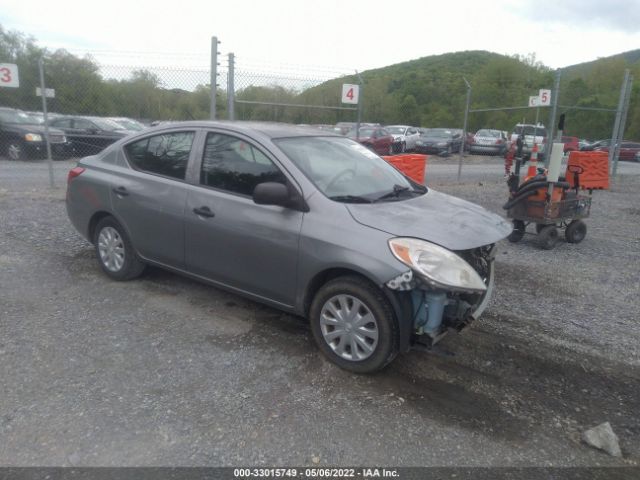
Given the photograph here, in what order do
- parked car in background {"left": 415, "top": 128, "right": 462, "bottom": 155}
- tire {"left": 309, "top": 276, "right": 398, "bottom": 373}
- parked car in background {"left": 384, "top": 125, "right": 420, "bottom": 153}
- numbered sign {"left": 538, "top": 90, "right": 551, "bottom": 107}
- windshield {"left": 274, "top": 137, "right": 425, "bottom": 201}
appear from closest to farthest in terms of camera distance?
1. tire {"left": 309, "top": 276, "right": 398, "bottom": 373}
2. windshield {"left": 274, "top": 137, "right": 425, "bottom": 201}
3. numbered sign {"left": 538, "top": 90, "right": 551, "bottom": 107}
4. parked car in background {"left": 384, "top": 125, "right": 420, "bottom": 153}
5. parked car in background {"left": 415, "top": 128, "right": 462, "bottom": 155}

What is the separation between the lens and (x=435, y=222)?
373cm

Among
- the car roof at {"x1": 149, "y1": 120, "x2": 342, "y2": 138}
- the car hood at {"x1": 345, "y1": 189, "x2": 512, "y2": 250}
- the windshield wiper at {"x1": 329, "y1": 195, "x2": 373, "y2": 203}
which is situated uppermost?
the car roof at {"x1": 149, "y1": 120, "x2": 342, "y2": 138}

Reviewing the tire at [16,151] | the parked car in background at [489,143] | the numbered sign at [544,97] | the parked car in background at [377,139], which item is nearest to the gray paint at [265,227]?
the numbered sign at [544,97]

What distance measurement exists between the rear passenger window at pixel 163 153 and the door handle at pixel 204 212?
16.6 inches

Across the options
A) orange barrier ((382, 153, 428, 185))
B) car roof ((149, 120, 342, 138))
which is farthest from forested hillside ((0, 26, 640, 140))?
car roof ((149, 120, 342, 138))

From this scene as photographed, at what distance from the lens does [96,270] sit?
566 cm

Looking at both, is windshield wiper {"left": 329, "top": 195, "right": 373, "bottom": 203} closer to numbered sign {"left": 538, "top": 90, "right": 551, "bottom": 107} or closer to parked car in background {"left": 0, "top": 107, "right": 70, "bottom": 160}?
numbered sign {"left": 538, "top": 90, "right": 551, "bottom": 107}

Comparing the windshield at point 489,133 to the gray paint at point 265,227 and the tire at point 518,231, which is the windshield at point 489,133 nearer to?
the tire at point 518,231

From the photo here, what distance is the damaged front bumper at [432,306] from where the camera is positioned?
333 cm

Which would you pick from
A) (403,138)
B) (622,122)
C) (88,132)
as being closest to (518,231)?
(622,122)

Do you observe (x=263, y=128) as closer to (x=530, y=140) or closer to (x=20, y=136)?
(x=20, y=136)

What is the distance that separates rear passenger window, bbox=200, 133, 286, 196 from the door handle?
0.70 feet

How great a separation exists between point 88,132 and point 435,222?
16.2 metres

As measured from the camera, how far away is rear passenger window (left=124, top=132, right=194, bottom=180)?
467cm
